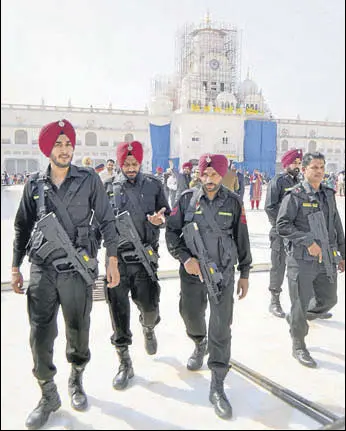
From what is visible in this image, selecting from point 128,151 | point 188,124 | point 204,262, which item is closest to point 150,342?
point 204,262

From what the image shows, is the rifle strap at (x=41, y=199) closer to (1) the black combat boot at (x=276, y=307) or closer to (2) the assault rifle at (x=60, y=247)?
(2) the assault rifle at (x=60, y=247)

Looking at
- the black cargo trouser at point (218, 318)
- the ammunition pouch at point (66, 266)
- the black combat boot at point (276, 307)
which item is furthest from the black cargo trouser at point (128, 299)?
the black combat boot at point (276, 307)

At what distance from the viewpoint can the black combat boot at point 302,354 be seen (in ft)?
9.24

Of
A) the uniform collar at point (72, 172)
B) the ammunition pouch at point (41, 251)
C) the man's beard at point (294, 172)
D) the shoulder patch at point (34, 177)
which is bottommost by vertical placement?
the ammunition pouch at point (41, 251)

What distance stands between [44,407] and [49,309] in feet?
1.73

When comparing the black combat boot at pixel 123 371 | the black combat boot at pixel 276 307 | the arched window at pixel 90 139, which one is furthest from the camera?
the arched window at pixel 90 139

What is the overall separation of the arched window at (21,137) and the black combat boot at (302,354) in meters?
46.1

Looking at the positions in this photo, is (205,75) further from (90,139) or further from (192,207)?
(192,207)

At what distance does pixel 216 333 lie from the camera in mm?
2373

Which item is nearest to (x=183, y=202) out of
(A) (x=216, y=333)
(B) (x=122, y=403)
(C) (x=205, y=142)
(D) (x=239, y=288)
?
(D) (x=239, y=288)

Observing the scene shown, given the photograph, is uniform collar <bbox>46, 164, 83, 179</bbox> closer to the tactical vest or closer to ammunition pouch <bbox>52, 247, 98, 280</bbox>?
ammunition pouch <bbox>52, 247, 98, 280</bbox>

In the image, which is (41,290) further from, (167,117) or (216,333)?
(167,117)

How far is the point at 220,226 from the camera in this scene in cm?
247

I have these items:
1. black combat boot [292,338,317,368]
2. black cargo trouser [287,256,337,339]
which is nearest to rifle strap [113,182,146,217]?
black cargo trouser [287,256,337,339]
